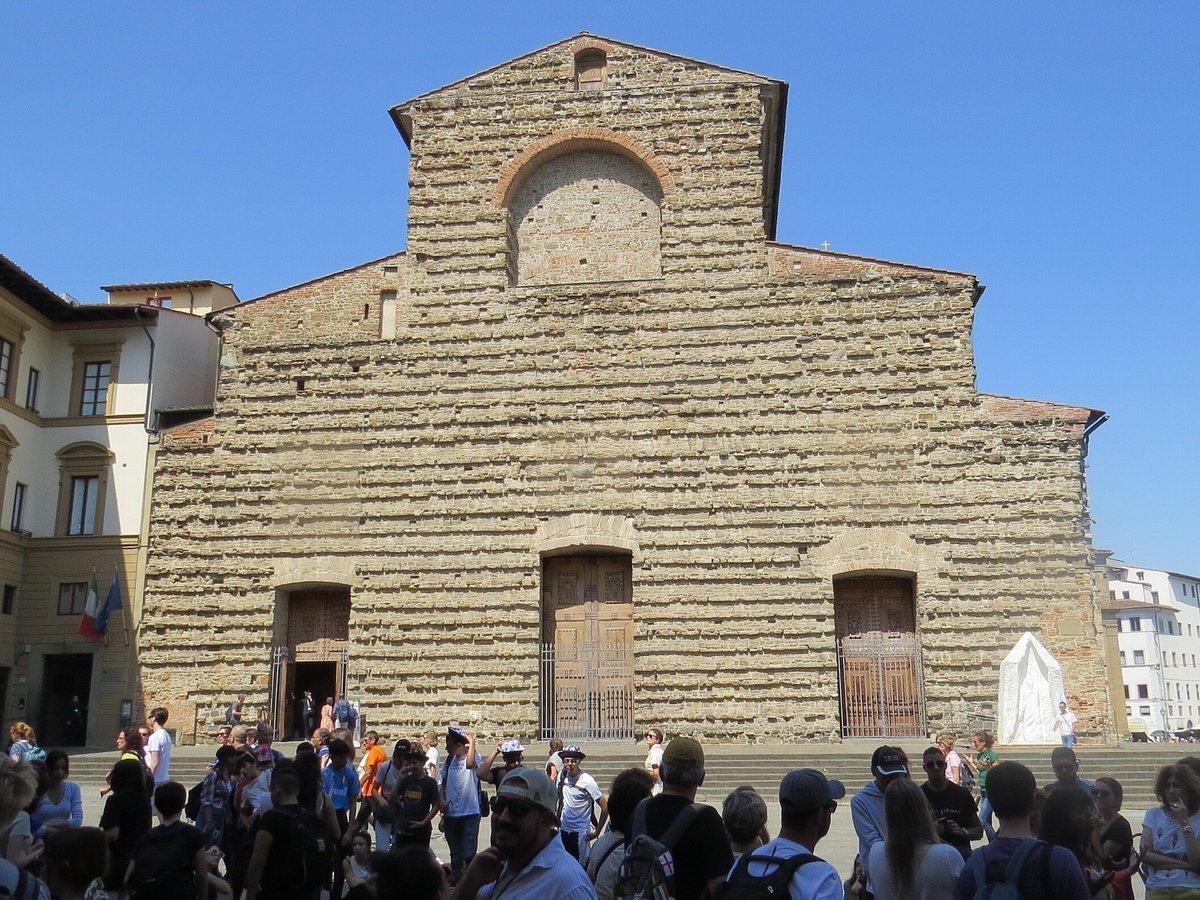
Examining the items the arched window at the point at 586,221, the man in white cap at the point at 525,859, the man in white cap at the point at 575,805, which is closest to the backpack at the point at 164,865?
the man in white cap at the point at 525,859

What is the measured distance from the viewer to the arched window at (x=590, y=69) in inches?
877

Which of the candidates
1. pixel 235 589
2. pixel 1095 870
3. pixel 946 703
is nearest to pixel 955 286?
pixel 946 703

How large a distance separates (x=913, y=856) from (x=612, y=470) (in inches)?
627

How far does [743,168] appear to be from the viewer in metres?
21.3

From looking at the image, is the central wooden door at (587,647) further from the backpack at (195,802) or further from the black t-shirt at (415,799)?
the backpack at (195,802)

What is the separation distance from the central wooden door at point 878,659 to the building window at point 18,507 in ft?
53.5

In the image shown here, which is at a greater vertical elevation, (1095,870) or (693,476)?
(693,476)

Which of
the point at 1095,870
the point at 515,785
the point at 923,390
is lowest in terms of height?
the point at 1095,870

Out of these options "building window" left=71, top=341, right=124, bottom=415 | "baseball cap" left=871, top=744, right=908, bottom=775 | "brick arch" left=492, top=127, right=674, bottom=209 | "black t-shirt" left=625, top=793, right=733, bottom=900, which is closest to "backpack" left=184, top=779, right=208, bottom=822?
"black t-shirt" left=625, top=793, right=733, bottom=900

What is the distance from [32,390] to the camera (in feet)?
79.0

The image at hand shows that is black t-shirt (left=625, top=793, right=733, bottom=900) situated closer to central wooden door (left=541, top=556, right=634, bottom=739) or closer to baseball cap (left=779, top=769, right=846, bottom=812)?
baseball cap (left=779, top=769, right=846, bottom=812)

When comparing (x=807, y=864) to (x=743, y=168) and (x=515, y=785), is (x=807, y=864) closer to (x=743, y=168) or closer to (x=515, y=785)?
(x=515, y=785)

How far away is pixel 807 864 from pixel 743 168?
18.6 meters

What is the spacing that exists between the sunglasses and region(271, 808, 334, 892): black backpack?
2.29 m
